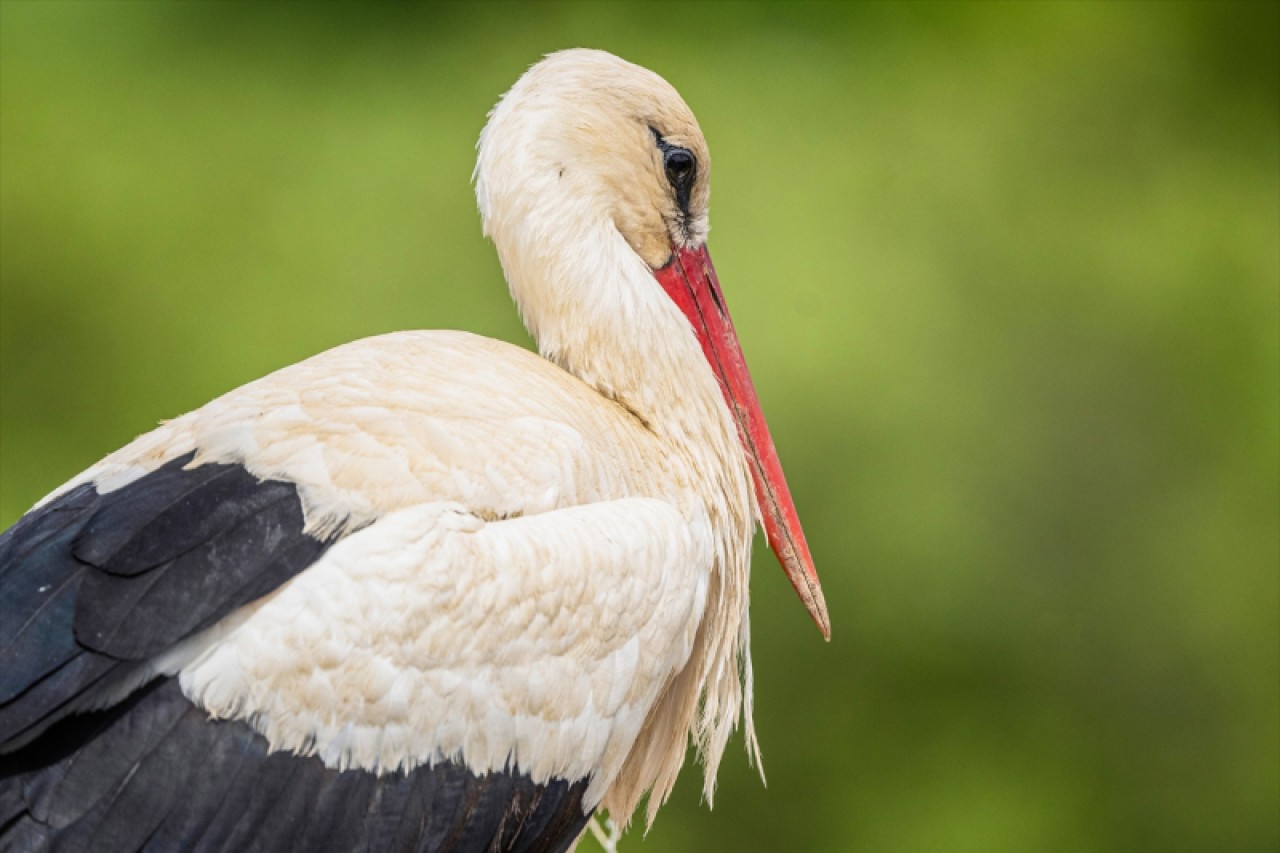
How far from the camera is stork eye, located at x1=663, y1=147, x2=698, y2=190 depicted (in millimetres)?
1836

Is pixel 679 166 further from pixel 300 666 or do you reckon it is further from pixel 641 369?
pixel 300 666

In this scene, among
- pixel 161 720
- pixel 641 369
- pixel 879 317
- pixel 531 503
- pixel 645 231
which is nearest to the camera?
pixel 161 720

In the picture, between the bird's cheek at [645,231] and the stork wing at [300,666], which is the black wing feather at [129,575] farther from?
the bird's cheek at [645,231]

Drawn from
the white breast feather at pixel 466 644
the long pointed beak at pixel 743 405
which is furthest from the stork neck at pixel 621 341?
the white breast feather at pixel 466 644

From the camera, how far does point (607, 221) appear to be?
181 cm

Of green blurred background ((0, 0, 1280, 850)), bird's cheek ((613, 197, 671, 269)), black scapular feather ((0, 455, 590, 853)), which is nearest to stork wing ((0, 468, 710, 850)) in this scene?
black scapular feather ((0, 455, 590, 853))

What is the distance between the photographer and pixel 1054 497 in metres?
4.00

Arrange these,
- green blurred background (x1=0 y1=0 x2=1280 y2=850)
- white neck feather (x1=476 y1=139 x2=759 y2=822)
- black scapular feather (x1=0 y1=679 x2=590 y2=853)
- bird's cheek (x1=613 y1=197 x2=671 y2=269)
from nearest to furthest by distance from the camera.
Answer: black scapular feather (x1=0 y1=679 x2=590 y2=853) → white neck feather (x1=476 y1=139 x2=759 y2=822) → bird's cheek (x1=613 y1=197 x2=671 y2=269) → green blurred background (x1=0 y1=0 x2=1280 y2=850)

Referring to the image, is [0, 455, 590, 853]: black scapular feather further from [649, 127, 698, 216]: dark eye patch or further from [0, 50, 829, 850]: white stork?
[649, 127, 698, 216]: dark eye patch

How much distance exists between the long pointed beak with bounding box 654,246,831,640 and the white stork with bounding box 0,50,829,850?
0.10 m

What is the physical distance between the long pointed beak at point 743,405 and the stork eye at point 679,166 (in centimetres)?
9

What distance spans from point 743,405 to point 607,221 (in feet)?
0.95

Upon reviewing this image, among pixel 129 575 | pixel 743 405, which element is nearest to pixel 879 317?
pixel 743 405

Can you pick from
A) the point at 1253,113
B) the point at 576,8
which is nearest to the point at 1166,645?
the point at 1253,113
